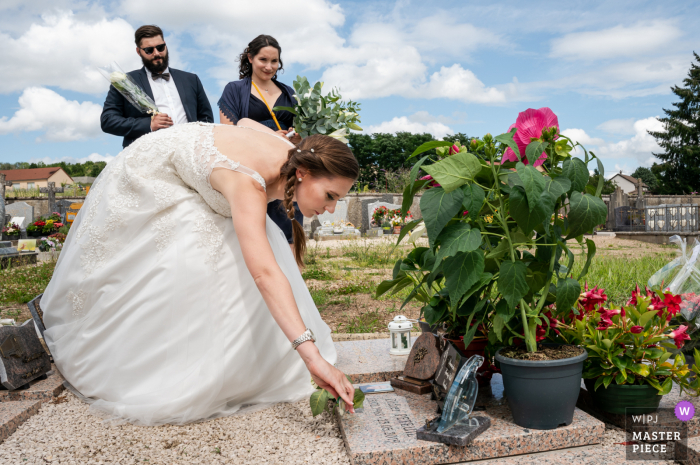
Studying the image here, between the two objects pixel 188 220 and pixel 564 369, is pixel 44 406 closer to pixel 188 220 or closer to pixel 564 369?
pixel 188 220

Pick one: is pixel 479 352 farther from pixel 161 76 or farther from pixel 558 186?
pixel 161 76

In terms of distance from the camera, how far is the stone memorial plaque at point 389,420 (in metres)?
1.60

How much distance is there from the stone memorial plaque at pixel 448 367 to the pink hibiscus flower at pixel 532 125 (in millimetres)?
710

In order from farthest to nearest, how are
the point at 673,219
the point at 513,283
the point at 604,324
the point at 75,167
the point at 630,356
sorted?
the point at 75,167, the point at 673,219, the point at 604,324, the point at 630,356, the point at 513,283

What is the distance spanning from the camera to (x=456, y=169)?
144 cm

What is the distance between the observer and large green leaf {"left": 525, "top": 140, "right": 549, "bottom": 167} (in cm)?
142

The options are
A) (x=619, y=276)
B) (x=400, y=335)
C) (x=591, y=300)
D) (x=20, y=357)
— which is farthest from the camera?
(x=619, y=276)

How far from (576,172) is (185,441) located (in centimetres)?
162

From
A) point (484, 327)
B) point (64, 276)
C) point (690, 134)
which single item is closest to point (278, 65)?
point (64, 276)

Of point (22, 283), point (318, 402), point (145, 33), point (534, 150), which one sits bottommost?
point (318, 402)

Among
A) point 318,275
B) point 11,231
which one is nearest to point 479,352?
point 318,275

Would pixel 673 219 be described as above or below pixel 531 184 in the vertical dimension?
below

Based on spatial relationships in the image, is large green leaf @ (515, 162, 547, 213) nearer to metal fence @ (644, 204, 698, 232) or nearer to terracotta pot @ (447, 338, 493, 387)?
terracotta pot @ (447, 338, 493, 387)

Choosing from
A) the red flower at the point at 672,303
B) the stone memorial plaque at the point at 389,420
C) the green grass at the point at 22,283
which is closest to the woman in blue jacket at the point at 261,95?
the stone memorial plaque at the point at 389,420
